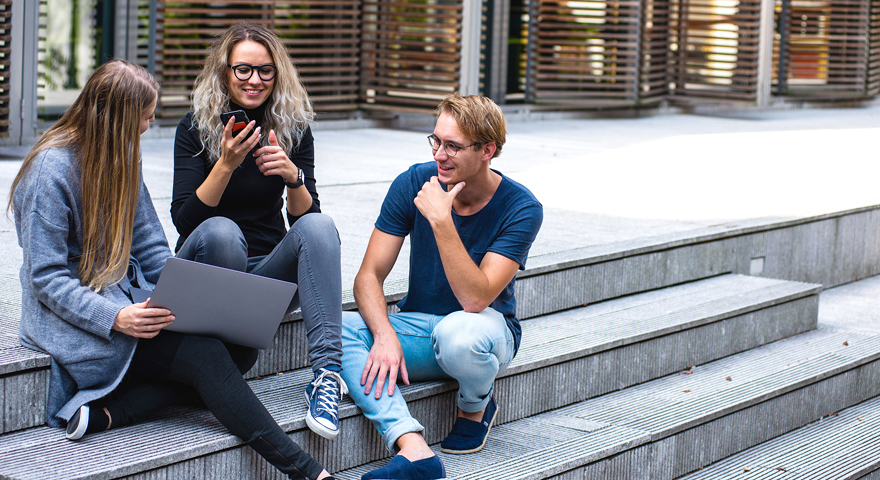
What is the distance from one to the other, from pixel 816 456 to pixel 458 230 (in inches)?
71.3

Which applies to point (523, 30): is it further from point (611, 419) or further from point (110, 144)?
point (110, 144)

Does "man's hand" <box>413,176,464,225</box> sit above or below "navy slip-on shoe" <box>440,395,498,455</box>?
above

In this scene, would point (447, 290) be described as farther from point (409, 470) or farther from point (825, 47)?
point (825, 47)

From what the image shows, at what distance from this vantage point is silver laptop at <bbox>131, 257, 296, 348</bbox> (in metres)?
2.50

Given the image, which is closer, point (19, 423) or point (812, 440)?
point (19, 423)

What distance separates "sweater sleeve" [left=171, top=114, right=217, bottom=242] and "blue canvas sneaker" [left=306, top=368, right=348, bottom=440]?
2.03 feet

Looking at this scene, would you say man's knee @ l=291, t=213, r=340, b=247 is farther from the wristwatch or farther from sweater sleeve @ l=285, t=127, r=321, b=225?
sweater sleeve @ l=285, t=127, r=321, b=225

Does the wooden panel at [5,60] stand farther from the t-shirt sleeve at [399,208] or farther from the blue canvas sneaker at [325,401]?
the blue canvas sneaker at [325,401]

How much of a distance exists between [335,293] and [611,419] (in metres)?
1.23

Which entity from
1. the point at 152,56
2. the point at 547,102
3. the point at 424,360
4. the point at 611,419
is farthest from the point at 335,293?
the point at 547,102

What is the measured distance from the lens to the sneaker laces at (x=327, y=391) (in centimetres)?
276

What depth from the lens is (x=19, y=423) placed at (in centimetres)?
259

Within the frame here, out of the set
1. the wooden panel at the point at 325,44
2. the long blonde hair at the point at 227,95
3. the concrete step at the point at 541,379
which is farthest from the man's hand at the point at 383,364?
the wooden panel at the point at 325,44

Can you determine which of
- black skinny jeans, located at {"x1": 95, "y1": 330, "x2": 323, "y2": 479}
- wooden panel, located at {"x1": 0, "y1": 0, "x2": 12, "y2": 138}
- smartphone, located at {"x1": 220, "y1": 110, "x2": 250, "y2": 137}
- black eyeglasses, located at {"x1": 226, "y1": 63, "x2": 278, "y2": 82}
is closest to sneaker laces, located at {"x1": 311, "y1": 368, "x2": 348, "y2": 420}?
black skinny jeans, located at {"x1": 95, "y1": 330, "x2": 323, "y2": 479}
